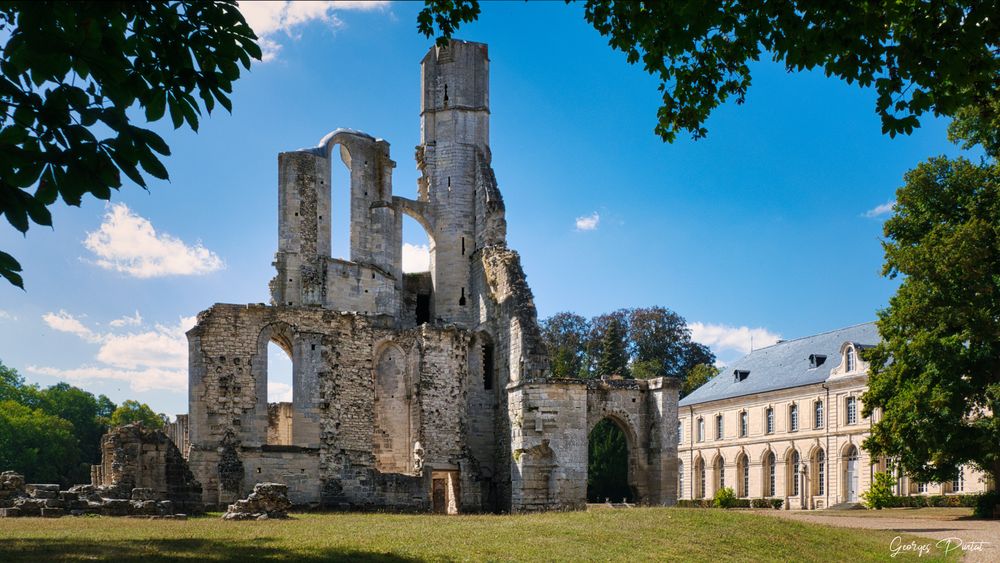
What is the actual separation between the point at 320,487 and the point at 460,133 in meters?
14.5

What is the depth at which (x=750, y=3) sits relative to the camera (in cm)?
1052

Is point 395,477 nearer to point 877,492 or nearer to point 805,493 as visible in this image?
point 877,492

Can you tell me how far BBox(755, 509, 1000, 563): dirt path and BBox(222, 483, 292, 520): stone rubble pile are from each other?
12482mm

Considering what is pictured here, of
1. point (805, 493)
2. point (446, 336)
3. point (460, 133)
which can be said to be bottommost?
point (805, 493)

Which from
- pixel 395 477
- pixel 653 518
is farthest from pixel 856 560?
pixel 395 477

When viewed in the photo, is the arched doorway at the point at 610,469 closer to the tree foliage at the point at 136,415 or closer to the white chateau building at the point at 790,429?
the white chateau building at the point at 790,429

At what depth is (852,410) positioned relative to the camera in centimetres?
4409

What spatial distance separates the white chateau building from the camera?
43781 mm

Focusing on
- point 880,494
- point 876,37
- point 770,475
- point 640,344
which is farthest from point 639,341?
point 876,37

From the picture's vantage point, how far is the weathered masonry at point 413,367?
27.0 metres

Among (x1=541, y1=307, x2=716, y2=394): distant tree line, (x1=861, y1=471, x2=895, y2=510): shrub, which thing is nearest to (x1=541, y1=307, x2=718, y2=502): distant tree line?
(x1=541, y1=307, x2=716, y2=394): distant tree line

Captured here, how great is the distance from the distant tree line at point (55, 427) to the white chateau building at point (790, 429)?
3122 cm

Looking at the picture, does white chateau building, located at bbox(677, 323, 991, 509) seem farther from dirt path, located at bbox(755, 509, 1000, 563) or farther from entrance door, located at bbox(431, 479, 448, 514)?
entrance door, located at bbox(431, 479, 448, 514)

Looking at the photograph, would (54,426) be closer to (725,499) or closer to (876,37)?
(725,499)
